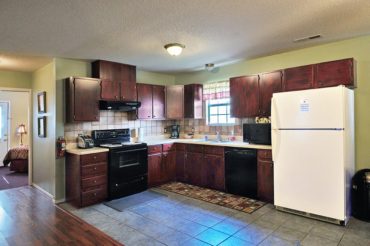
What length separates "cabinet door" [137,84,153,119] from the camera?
15.9 feet

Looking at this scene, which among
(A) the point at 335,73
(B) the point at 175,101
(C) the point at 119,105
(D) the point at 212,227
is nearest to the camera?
(D) the point at 212,227

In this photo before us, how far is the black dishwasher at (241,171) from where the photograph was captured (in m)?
3.86

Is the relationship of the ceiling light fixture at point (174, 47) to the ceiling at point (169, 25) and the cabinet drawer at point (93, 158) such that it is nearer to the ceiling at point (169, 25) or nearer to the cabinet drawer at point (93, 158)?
the ceiling at point (169, 25)

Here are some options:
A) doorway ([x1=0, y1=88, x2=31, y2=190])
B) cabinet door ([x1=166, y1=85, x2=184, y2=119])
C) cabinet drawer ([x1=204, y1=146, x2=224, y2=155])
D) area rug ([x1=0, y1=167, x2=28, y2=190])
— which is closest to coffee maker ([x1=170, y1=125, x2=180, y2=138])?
cabinet door ([x1=166, y1=85, x2=184, y2=119])

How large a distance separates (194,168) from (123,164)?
4.61ft

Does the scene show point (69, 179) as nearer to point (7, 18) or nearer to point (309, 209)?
point (7, 18)

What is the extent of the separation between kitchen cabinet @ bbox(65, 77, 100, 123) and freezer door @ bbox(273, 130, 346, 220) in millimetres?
3027

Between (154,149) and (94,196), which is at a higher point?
(154,149)

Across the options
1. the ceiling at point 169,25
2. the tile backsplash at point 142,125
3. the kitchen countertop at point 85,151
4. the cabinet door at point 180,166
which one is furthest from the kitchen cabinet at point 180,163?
the ceiling at point 169,25

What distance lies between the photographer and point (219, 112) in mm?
5152

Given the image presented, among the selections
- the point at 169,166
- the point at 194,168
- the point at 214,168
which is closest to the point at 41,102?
the point at 169,166

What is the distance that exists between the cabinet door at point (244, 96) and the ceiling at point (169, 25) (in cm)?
51

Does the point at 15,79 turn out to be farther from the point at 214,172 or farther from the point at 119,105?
the point at 214,172

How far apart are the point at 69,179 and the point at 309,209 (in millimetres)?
3662
